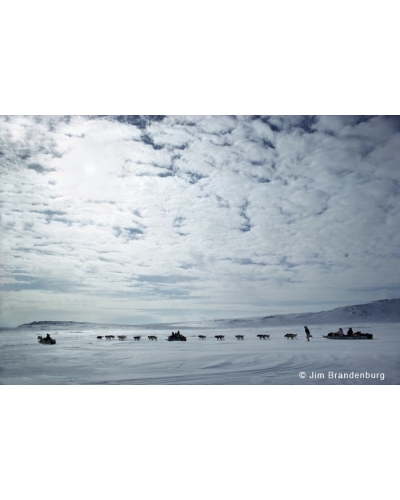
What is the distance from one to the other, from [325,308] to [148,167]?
326cm

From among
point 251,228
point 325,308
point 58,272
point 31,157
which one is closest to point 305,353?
point 325,308

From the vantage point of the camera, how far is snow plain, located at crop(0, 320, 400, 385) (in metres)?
4.26

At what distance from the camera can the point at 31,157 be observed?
4.71m

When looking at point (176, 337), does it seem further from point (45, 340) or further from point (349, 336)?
point (349, 336)

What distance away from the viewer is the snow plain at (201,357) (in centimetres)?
426

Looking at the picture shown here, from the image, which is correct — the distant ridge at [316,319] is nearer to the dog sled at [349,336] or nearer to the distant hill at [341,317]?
the distant hill at [341,317]

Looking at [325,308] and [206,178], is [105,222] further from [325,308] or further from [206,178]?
[325,308]

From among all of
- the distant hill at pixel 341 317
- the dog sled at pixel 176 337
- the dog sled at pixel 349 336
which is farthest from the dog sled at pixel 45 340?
the dog sled at pixel 349 336

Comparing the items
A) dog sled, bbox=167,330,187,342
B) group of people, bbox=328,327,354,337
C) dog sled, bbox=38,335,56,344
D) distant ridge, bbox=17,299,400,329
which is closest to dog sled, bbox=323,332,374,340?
group of people, bbox=328,327,354,337

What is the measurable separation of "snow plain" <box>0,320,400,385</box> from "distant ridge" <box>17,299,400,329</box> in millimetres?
35

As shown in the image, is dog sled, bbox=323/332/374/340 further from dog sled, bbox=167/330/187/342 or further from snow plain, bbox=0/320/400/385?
dog sled, bbox=167/330/187/342

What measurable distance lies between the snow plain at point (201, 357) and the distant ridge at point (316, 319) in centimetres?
3
